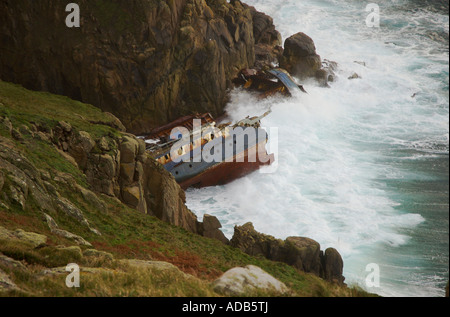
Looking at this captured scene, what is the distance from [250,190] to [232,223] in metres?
5.08

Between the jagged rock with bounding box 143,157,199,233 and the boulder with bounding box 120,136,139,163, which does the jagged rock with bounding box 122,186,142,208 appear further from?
the jagged rock with bounding box 143,157,199,233

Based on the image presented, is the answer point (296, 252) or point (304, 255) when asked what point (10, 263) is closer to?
point (296, 252)

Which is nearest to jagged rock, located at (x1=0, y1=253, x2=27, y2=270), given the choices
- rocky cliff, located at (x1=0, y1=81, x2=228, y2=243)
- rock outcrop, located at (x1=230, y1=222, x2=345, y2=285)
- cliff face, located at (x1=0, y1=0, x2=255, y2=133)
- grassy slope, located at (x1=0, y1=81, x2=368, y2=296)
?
grassy slope, located at (x1=0, y1=81, x2=368, y2=296)

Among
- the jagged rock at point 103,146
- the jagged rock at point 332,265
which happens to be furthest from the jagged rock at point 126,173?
the jagged rock at point 332,265

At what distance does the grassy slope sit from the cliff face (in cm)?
1190

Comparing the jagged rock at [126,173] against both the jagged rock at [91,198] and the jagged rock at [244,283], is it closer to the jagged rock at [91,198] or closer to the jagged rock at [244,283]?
the jagged rock at [91,198]

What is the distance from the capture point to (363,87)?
184 feet

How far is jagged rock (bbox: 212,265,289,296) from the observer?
485 inches

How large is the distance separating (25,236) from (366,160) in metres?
32.2

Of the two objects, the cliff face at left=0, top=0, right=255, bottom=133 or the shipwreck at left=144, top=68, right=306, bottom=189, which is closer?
the shipwreck at left=144, top=68, right=306, bottom=189

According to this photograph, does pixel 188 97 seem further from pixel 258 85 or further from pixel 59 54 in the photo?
pixel 59 54

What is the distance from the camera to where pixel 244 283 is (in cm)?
1273

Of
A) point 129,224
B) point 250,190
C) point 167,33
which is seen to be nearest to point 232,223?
point 250,190

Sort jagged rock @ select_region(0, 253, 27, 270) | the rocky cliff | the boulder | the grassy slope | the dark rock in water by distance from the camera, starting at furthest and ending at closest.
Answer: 1. the dark rock in water
2. the boulder
3. the rocky cliff
4. jagged rock @ select_region(0, 253, 27, 270)
5. the grassy slope
